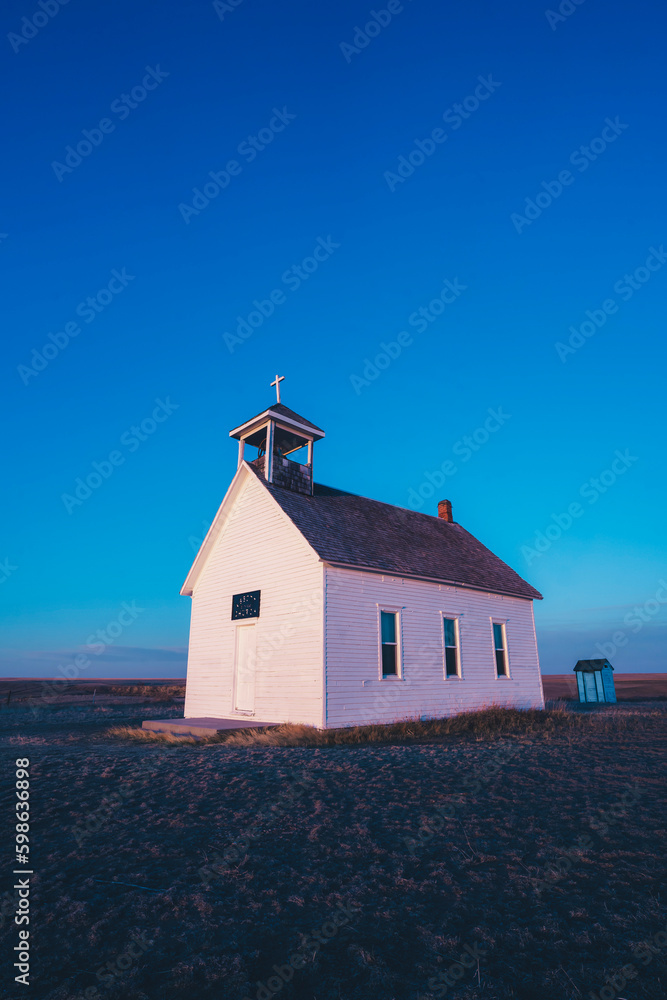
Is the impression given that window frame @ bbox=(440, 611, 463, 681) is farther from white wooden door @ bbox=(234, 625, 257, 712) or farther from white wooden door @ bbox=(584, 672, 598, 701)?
white wooden door @ bbox=(584, 672, 598, 701)

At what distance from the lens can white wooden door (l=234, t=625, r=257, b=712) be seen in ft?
50.8

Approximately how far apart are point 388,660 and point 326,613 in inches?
112

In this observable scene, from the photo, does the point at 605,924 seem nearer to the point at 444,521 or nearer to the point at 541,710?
the point at 541,710

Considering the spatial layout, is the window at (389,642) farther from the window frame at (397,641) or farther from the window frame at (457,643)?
the window frame at (457,643)

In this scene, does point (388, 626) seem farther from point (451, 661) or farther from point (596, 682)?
point (596, 682)

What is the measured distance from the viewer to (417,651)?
16062 mm

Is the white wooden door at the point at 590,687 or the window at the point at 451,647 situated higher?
the window at the point at 451,647

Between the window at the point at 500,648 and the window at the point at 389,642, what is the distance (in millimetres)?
5720

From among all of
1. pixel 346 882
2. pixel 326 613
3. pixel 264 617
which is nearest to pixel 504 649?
pixel 326 613

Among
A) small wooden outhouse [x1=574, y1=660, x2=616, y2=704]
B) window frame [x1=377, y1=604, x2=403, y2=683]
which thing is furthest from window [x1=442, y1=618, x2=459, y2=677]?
small wooden outhouse [x1=574, y1=660, x2=616, y2=704]

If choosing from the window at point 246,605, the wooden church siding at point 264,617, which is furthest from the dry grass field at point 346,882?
the window at point 246,605

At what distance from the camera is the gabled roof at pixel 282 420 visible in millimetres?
17281

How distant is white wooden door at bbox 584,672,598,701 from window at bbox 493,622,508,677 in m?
11.8

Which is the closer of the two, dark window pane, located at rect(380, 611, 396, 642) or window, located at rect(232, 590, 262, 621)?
dark window pane, located at rect(380, 611, 396, 642)
